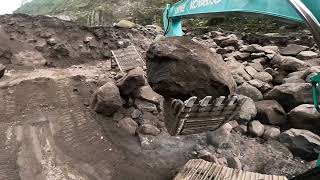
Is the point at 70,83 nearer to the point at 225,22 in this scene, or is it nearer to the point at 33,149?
the point at 33,149

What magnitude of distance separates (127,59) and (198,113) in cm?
383

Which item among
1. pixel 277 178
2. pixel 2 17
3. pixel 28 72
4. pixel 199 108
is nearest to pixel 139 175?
pixel 199 108

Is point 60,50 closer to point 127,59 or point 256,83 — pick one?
point 127,59

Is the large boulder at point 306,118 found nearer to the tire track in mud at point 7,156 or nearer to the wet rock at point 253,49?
the wet rock at point 253,49

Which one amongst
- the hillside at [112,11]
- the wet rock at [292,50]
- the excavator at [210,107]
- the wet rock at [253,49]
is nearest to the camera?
the excavator at [210,107]

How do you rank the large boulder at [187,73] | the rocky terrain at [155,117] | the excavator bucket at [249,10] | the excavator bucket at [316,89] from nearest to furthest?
the excavator bucket at [249,10] → the excavator bucket at [316,89] → the large boulder at [187,73] → the rocky terrain at [155,117]

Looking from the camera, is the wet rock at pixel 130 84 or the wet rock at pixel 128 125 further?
the wet rock at pixel 130 84

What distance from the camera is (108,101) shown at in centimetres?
504

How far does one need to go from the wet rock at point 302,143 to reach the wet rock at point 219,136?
0.65 metres

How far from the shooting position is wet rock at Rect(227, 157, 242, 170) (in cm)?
397

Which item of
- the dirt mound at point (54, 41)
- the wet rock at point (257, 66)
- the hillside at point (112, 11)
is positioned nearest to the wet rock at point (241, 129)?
the wet rock at point (257, 66)

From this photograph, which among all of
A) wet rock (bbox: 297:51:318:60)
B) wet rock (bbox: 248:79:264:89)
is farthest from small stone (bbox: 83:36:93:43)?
wet rock (bbox: 297:51:318:60)

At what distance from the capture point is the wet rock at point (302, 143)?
4062 millimetres

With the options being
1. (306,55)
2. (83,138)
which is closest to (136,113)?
(83,138)
